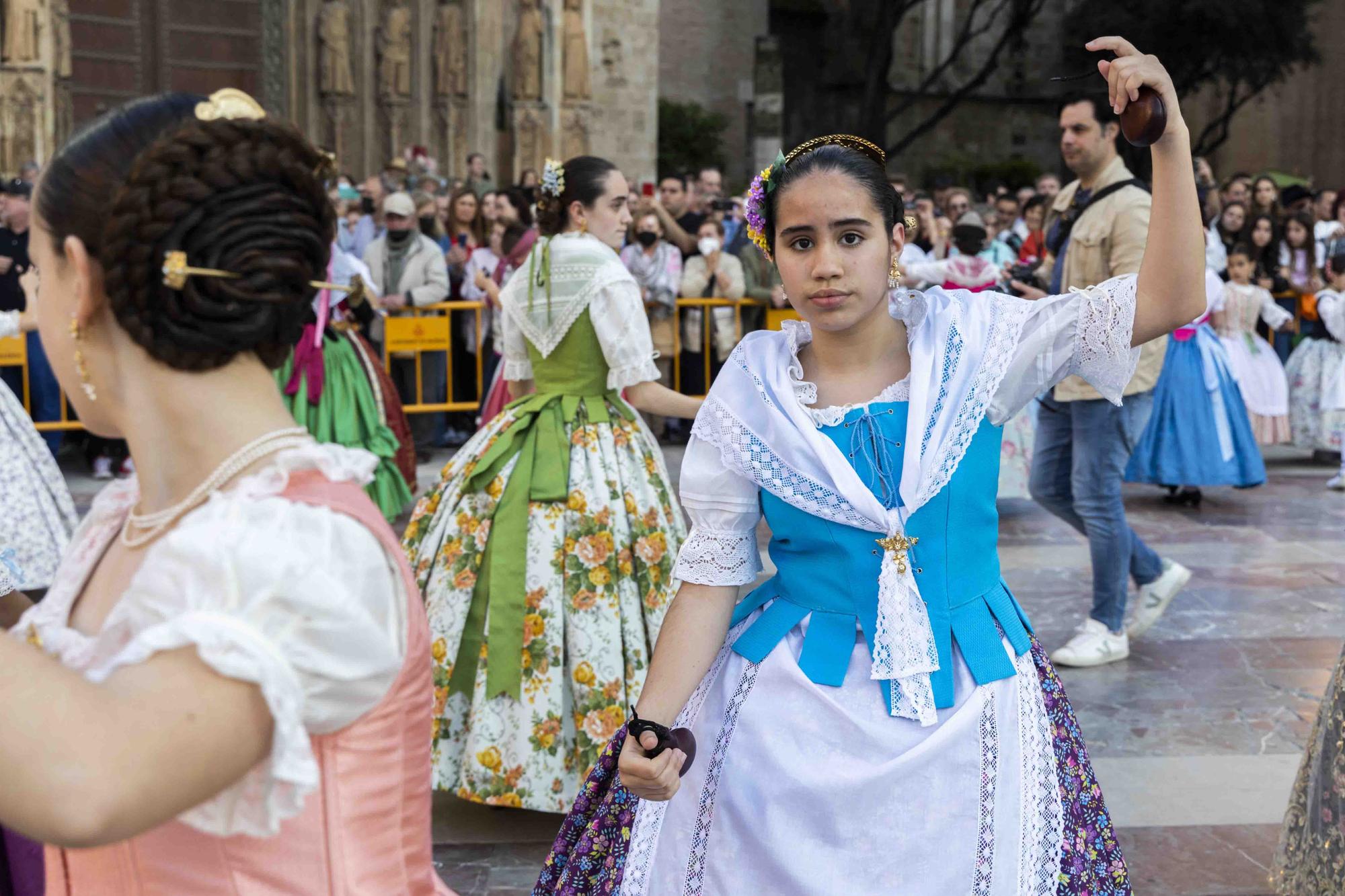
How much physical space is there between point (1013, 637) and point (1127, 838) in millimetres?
1793

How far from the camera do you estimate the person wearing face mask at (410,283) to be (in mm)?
10039

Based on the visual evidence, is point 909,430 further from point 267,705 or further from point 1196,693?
point 1196,693

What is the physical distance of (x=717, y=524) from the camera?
2.58m

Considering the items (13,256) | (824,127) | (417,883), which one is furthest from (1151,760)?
(824,127)

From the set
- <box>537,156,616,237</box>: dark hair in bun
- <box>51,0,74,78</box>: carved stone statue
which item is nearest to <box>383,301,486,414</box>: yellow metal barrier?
<box>537,156,616,237</box>: dark hair in bun

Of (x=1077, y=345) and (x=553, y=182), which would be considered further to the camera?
(x=553, y=182)

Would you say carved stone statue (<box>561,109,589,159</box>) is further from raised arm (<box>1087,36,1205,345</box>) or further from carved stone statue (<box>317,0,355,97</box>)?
raised arm (<box>1087,36,1205,345</box>)

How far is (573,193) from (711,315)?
654 centimetres

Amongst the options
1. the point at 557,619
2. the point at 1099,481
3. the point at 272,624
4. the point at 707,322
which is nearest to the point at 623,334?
the point at 557,619

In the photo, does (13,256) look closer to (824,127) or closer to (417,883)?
(417,883)

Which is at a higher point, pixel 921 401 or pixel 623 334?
pixel 623 334

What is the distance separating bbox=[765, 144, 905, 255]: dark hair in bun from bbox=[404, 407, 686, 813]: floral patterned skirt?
1678 millimetres

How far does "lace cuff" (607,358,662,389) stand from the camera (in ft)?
14.3

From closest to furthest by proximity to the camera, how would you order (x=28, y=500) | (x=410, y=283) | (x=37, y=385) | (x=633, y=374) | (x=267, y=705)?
(x=267, y=705) → (x=633, y=374) → (x=28, y=500) → (x=37, y=385) → (x=410, y=283)
